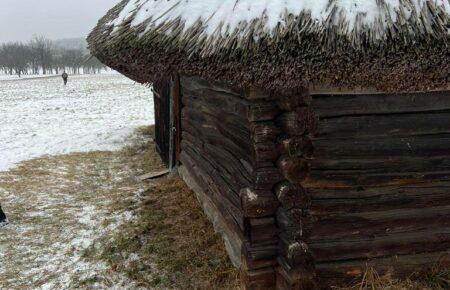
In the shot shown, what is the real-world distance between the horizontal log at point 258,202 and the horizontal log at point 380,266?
73 cm

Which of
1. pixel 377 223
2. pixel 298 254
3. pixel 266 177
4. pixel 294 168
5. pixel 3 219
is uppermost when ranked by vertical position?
pixel 294 168

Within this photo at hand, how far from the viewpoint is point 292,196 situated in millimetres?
3250

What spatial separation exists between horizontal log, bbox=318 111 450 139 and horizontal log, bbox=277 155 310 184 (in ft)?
1.15

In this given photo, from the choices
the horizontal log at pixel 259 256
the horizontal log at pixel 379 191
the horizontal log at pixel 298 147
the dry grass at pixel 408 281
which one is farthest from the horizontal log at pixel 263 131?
the dry grass at pixel 408 281

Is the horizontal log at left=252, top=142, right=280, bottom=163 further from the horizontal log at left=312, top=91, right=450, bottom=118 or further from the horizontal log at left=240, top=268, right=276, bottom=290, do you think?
the horizontal log at left=240, top=268, right=276, bottom=290

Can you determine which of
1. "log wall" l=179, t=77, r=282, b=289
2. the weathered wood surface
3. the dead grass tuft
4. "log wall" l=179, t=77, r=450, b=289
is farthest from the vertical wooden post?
"log wall" l=179, t=77, r=450, b=289

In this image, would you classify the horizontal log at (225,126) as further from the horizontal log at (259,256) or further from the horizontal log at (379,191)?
the horizontal log at (259,256)

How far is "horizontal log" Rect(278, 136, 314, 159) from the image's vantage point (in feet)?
10.3

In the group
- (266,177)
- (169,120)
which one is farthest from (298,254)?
(169,120)

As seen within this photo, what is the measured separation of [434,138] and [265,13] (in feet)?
6.12

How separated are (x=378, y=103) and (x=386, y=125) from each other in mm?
210

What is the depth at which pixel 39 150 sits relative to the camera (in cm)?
1075

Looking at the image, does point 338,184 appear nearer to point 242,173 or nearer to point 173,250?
point 242,173

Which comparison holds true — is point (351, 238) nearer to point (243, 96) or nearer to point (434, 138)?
point (434, 138)
